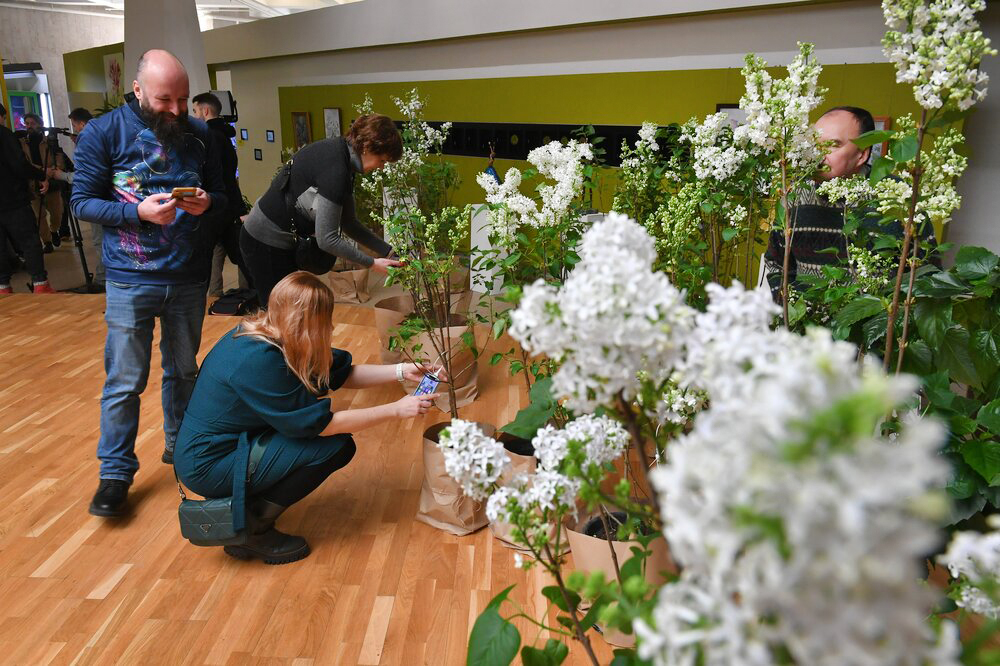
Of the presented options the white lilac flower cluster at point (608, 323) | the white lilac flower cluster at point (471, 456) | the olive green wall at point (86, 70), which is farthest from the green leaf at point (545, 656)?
the olive green wall at point (86, 70)

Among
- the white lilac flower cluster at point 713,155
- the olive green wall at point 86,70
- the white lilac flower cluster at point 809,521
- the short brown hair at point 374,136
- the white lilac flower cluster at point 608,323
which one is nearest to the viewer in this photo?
the white lilac flower cluster at point 809,521

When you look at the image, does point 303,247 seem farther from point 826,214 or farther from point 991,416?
point 991,416

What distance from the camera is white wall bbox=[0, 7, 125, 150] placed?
1474 cm

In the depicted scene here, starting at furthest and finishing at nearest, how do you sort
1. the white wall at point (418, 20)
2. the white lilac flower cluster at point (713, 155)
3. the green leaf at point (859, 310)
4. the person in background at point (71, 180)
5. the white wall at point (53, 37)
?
the white wall at point (53, 37)
the person in background at point (71, 180)
the white wall at point (418, 20)
the white lilac flower cluster at point (713, 155)
the green leaf at point (859, 310)

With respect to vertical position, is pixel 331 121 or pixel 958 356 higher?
pixel 331 121

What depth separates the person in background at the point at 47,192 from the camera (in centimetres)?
775

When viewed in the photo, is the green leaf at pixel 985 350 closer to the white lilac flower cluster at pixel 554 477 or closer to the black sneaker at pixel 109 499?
the white lilac flower cluster at pixel 554 477

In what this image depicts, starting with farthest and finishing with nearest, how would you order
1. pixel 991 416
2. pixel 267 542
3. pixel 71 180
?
1. pixel 71 180
2. pixel 267 542
3. pixel 991 416

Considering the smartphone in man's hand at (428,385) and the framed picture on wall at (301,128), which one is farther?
the framed picture on wall at (301,128)

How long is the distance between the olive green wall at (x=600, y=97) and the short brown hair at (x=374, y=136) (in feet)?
3.27

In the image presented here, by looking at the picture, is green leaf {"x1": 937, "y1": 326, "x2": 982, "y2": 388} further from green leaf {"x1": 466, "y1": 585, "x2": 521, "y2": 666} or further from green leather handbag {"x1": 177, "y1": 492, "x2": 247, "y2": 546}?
green leather handbag {"x1": 177, "y1": 492, "x2": 247, "y2": 546}

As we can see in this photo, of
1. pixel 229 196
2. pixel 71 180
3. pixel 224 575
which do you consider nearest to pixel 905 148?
pixel 224 575

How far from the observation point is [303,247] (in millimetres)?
3227

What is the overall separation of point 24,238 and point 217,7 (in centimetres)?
815
